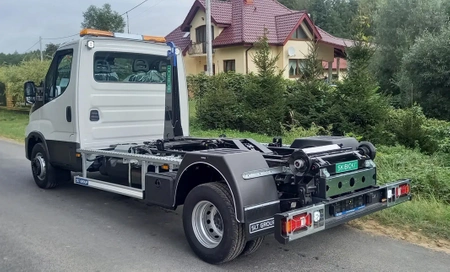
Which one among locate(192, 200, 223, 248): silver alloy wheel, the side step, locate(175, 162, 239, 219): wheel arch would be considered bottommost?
locate(192, 200, 223, 248): silver alloy wheel

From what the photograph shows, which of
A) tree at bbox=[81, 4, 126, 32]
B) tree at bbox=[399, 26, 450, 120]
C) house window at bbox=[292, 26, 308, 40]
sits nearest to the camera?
tree at bbox=[399, 26, 450, 120]

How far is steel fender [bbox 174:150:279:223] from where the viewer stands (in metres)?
4.35

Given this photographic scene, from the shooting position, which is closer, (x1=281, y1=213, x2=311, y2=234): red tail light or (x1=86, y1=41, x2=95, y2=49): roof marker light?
(x1=281, y1=213, x2=311, y2=234): red tail light

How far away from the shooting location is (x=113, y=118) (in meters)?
7.45

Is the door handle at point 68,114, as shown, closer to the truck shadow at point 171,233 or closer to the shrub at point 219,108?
the truck shadow at point 171,233

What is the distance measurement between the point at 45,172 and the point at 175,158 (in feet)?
11.6

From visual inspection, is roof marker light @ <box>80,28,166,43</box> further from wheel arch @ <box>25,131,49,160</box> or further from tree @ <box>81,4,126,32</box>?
tree @ <box>81,4,126,32</box>

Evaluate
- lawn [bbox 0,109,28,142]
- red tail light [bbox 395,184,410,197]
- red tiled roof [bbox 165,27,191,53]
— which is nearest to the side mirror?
red tail light [bbox 395,184,410,197]

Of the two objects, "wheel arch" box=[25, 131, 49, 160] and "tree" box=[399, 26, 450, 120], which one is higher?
"tree" box=[399, 26, 450, 120]

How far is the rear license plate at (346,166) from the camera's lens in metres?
4.77

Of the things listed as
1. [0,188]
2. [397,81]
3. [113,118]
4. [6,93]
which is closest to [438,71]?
[397,81]

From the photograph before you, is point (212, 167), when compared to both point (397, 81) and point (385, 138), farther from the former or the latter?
A: point (397, 81)

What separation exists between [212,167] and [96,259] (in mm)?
1620

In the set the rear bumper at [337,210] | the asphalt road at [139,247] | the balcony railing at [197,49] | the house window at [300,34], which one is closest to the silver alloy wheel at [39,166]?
the asphalt road at [139,247]
